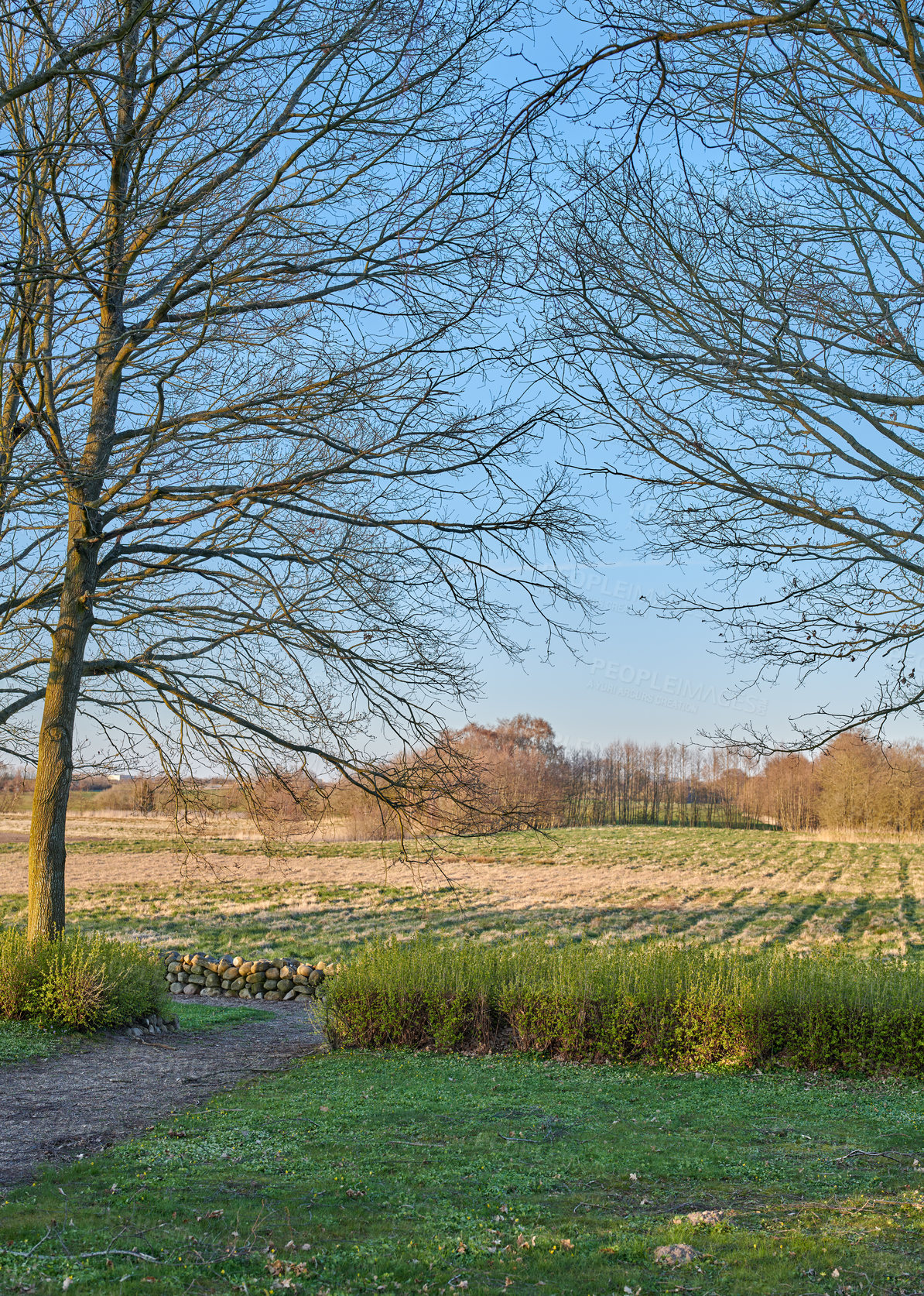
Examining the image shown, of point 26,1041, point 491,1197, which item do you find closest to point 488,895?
point 26,1041

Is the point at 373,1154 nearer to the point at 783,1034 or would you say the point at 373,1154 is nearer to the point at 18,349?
the point at 783,1034

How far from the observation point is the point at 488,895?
27312mm

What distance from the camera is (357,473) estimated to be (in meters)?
9.23

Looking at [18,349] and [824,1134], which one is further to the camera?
[18,349]

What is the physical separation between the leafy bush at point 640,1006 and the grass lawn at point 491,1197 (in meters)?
0.97

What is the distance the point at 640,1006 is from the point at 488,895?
18825mm

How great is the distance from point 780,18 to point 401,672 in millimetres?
6923

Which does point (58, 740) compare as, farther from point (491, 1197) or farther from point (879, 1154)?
point (879, 1154)

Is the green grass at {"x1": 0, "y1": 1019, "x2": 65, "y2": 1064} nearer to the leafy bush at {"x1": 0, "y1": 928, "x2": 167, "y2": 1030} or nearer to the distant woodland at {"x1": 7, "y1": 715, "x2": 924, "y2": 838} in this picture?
the leafy bush at {"x1": 0, "y1": 928, "x2": 167, "y2": 1030}

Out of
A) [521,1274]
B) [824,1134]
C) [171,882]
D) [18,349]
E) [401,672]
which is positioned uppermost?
[18,349]

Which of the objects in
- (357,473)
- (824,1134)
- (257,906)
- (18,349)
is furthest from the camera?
(257,906)

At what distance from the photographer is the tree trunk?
10125 mm

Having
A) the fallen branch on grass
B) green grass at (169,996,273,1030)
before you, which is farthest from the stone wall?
the fallen branch on grass

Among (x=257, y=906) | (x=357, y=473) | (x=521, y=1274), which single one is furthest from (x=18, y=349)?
(x=257, y=906)
